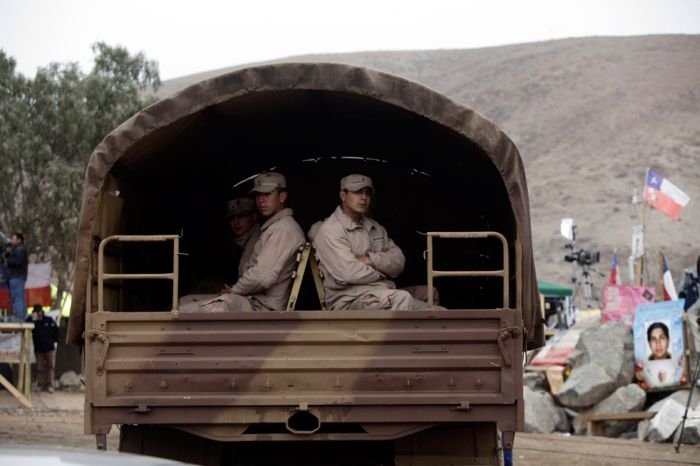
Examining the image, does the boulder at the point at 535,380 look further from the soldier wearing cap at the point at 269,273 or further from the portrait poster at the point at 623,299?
the soldier wearing cap at the point at 269,273

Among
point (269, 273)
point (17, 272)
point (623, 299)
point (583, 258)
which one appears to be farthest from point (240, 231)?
point (583, 258)

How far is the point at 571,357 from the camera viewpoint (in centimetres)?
2194

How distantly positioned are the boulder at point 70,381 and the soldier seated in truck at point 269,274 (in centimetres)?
1541

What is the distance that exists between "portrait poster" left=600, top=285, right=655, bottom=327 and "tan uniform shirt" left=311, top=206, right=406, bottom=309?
16.0m

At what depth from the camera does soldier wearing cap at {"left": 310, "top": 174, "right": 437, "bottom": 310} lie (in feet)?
32.6

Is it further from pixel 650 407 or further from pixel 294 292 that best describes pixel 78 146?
pixel 294 292

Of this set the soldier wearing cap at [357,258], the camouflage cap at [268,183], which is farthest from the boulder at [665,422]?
the camouflage cap at [268,183]

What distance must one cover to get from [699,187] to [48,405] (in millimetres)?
61016

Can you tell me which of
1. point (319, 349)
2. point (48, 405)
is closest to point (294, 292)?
point (319, 349)

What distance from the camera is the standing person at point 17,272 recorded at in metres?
24.4

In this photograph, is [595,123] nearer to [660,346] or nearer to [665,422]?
[660,346]

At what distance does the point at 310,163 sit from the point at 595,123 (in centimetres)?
7944

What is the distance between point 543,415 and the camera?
20000 millimetres

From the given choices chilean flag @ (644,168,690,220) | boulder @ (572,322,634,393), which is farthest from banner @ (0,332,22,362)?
chilean flag @ (644,168,690,220)
